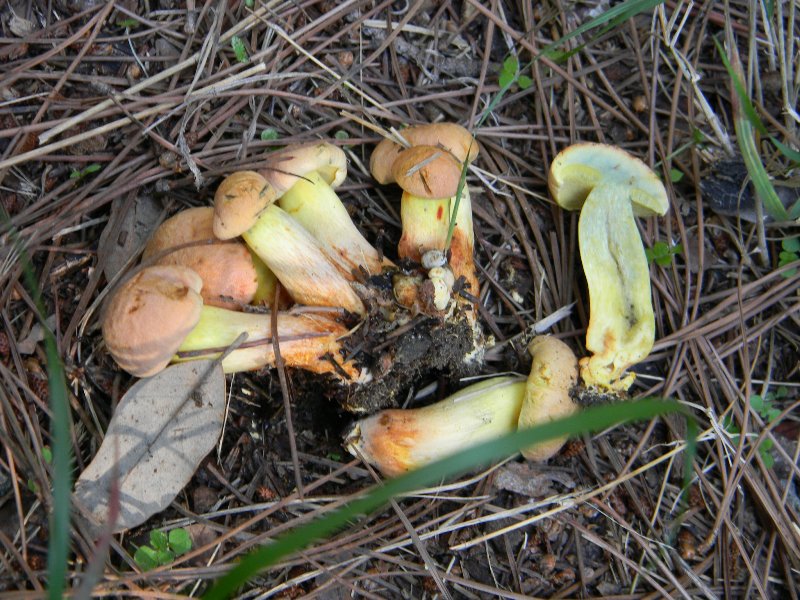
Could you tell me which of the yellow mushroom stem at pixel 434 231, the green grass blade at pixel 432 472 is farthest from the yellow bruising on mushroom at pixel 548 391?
the green grass blade at pixel 432 472

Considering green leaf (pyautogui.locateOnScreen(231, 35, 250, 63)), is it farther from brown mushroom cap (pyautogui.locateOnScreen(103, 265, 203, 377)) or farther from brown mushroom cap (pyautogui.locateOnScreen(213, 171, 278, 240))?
brown mushroom cap (pyautogui.locateOnScreen(103, 265, 203, 377))

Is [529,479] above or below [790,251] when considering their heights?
below

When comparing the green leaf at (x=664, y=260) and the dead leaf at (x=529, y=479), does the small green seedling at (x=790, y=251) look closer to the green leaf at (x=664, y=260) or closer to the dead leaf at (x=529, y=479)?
the green leaf at (x=664, y=260)

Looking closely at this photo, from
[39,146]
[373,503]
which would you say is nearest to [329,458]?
[373,503]

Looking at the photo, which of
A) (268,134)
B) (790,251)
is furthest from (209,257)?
(790,251)

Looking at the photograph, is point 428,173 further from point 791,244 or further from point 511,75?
point 791,244

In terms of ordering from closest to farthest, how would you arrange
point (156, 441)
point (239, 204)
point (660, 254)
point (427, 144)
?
point (239, 204) → point (156, 441) → point (427, 144) → point (660, 254)
